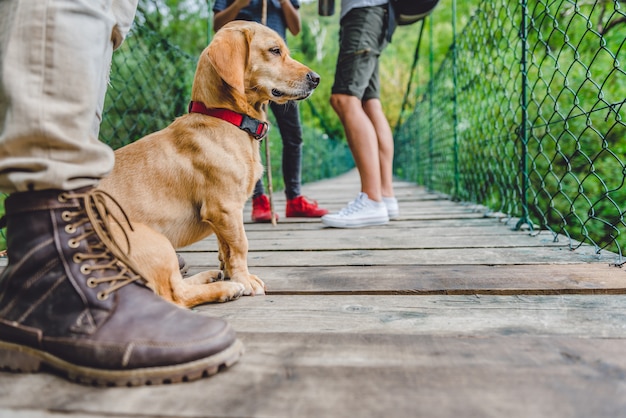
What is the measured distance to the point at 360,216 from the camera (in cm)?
283

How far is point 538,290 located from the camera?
49.4 inches

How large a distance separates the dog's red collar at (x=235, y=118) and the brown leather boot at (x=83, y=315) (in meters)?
0.78

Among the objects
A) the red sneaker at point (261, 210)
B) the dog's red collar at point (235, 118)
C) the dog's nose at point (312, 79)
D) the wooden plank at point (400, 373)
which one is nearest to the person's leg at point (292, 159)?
the red sneaker at point (261, 210)

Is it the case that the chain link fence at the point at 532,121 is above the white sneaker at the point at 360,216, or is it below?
above

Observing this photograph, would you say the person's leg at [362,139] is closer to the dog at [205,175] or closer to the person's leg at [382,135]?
the person's leg at [382,135]

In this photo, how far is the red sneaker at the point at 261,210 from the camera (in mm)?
3166

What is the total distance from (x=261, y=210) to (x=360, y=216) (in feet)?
2.60

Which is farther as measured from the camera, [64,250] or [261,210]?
[261,210]

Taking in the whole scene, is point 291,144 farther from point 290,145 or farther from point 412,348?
point 412,348

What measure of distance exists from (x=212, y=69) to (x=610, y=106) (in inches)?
55.6

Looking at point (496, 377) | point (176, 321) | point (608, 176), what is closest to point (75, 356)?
point (176, 321)

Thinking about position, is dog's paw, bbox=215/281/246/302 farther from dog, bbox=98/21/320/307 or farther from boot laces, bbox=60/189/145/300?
boot laces, bbox=60/189/145/300

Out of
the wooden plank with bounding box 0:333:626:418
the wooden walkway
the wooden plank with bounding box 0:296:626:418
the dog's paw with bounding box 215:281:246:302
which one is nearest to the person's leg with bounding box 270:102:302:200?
the wooden walkway

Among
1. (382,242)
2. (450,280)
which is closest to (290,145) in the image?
(382,242)
